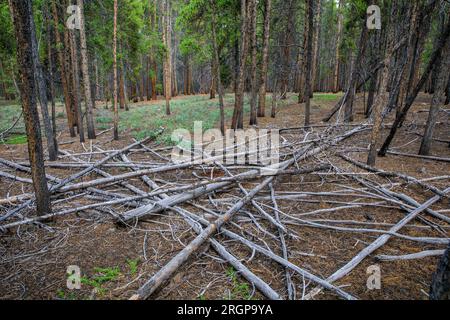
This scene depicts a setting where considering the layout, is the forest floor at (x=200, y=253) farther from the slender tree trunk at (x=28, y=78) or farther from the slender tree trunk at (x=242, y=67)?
the slender tree trunk at (x=242, y=67)

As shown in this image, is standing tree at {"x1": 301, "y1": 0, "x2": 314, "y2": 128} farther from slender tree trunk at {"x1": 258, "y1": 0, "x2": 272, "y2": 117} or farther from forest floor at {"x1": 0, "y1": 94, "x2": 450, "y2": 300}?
forest floor at {"x1": 0, "y1": 94, "x2": 450, "y2": 300}

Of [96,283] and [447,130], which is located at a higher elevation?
[447,130]

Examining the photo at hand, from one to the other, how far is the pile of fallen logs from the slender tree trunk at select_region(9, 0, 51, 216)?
980 millimetres

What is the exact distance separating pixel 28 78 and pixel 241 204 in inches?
160

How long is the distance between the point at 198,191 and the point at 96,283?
2.76m

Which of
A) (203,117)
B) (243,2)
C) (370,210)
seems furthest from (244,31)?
(370,210)

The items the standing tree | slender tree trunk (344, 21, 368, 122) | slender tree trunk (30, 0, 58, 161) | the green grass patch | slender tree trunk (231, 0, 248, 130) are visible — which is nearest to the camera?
the green grass patch

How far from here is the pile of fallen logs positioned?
386cm

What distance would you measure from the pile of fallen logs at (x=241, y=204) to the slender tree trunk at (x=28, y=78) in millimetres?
980

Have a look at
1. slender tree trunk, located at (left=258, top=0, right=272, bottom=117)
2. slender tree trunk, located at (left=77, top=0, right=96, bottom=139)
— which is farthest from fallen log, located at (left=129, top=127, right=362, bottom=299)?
slender tree trunk, located at (left=77, top=0, right=96, bottom=139)

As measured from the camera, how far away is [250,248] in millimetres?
4359

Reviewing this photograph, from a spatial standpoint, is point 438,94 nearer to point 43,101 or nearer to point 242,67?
point 242,67

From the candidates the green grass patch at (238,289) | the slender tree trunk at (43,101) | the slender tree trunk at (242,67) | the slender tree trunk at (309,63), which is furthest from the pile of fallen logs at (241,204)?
the slender tree trunk at (242,67)
